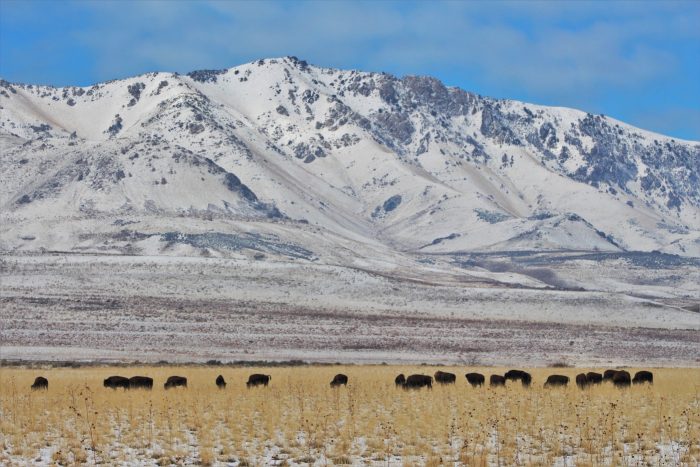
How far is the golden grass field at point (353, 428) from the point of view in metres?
22.2

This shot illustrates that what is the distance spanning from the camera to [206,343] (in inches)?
3113

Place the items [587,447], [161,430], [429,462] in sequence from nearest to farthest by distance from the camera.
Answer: [429,462], [587,447], [161,430]

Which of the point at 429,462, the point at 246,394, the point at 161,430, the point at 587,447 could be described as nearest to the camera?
the point at 429,462

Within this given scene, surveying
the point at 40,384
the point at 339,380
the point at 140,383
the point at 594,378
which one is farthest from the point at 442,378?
the point at 40,384

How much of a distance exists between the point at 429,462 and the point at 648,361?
58.8m

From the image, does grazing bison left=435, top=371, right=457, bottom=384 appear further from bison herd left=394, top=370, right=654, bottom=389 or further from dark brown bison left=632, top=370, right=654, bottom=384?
dark brown bison left=632, top=370, right=654, bottom=384

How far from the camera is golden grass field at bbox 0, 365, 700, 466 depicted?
22.2 metres

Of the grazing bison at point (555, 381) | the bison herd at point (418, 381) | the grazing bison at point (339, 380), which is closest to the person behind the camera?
the bison herd at point (418, 381)

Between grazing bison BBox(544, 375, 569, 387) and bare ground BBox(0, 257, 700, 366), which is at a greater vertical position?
bare ground BBox(0, 257, 700, 366)

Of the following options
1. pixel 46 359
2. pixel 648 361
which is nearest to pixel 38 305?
pixel 46 359

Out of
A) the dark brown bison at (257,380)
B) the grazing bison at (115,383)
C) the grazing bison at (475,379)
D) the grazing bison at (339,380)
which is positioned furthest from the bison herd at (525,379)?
the grazing bison at (115,383)

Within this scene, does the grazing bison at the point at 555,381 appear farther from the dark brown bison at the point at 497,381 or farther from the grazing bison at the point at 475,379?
the grazing bison at the point at 475,379

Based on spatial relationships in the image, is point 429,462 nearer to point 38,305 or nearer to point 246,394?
point 246,394

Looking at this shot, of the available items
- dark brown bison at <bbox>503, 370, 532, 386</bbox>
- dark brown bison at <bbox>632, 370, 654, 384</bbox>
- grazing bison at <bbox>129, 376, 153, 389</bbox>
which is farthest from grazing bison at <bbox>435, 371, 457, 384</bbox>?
grazing bison at <bbox>129, 376, 153, 389</bbox>
